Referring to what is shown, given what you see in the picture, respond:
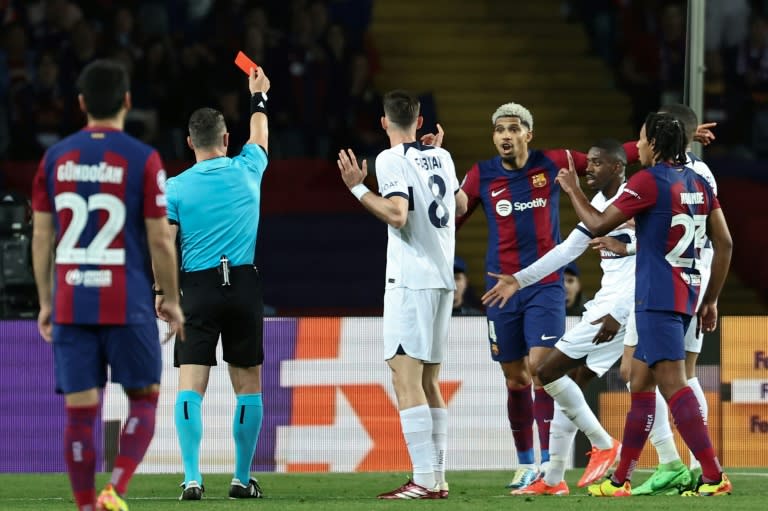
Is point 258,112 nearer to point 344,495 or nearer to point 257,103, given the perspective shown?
point 257,103

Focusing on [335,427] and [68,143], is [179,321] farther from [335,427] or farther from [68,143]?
[335,427]

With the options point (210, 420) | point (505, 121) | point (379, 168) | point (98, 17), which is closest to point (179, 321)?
point (379, 168)

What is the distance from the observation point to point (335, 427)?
11820 mm

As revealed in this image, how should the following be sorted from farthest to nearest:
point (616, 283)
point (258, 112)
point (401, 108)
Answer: point (616, 283) → point (258, 112) → point (401, 108)

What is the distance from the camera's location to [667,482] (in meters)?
9.24

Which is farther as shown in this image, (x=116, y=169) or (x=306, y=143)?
(x=306, y=143)

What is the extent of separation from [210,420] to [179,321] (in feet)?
17.0

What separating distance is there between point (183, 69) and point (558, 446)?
29.1 feet

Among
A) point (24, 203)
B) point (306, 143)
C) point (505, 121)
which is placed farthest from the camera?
point (306, 143)

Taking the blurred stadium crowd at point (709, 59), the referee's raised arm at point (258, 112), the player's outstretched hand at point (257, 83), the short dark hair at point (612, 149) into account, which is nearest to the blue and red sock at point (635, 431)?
the short dark hair at point (612, 149)

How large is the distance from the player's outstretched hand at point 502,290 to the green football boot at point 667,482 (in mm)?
1298

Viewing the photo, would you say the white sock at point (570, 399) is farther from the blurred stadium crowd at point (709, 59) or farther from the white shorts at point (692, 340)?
the blurred stadium crowd at point (709, 59)

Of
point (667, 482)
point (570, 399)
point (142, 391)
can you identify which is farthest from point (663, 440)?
point (142, 391)

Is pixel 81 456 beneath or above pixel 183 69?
beneath
